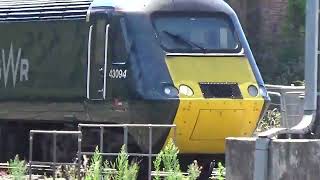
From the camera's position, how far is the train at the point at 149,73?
42.5 feet

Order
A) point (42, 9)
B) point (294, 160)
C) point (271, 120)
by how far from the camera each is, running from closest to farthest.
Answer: point (294, 160) → point (42, 9) → point (271, 120)

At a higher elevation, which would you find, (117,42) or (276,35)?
(276,35)

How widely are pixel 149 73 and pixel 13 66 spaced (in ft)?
9.78

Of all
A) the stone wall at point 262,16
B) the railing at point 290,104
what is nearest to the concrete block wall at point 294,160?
the railing at point 290,104

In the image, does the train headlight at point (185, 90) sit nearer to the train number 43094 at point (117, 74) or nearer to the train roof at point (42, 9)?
the train number 43094 at point (117, 74)

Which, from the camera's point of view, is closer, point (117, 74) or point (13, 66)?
point (117, 74)

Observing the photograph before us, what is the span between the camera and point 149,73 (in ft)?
42.4

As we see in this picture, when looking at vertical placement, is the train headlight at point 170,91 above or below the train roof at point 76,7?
below

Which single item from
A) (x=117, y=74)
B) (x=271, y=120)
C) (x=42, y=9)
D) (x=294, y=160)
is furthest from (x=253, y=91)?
(x=294, y=160)

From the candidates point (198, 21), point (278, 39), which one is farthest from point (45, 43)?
point (278, 39)

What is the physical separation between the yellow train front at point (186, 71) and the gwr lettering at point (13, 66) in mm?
1777

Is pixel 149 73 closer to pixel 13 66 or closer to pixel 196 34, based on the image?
pixel 196 34

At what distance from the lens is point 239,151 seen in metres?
8.26

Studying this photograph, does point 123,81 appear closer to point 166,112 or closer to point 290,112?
point 166,112
